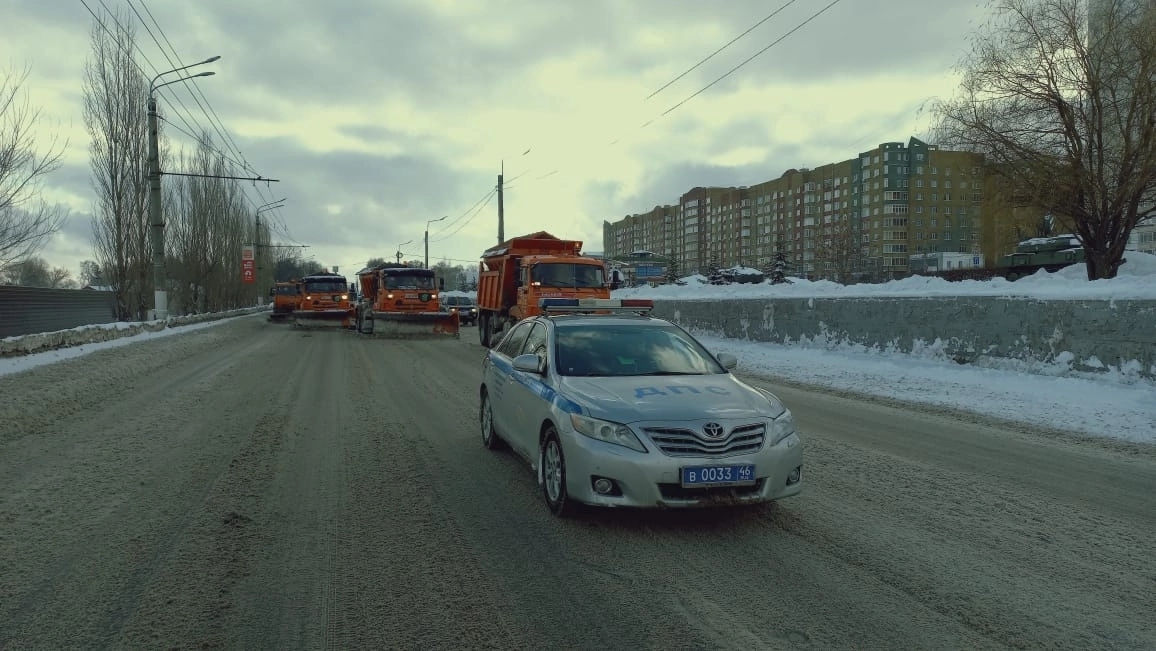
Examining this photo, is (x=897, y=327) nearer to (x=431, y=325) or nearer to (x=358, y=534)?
(x=358, y=534)

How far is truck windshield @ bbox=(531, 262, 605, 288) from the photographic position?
60.7 feet

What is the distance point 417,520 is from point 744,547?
7.07ft

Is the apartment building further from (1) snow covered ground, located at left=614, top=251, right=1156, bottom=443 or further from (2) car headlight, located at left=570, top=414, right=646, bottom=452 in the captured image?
(2) car headlight, located at left=570, top=414, right=646, bottom=452

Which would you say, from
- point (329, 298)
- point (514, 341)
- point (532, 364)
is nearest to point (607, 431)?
point (532, 364)

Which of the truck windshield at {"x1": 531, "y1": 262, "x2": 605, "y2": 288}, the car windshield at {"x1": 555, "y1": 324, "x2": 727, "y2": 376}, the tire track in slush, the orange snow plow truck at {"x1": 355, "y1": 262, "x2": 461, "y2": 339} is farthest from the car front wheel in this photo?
the orange snow plow truck at {"x1": 355, "y1": 262, "x2": 461, "y2": 339}

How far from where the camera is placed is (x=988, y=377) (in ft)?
39.4

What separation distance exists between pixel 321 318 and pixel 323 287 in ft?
5.95

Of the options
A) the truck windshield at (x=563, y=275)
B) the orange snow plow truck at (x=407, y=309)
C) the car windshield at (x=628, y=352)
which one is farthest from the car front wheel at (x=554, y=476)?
the orange snow plow truck at (x=407, y=309)

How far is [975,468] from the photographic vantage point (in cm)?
649

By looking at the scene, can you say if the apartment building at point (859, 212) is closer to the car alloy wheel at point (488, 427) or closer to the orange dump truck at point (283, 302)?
the orange dump truck at point (283, 302)

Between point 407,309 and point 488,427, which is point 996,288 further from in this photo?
point 407,309

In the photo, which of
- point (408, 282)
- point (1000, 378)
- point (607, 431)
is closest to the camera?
point (607, 431)

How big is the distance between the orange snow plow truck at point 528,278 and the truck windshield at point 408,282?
4.29 meters

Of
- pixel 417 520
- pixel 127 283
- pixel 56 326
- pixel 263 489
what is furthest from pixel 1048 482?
pixel 127 283
